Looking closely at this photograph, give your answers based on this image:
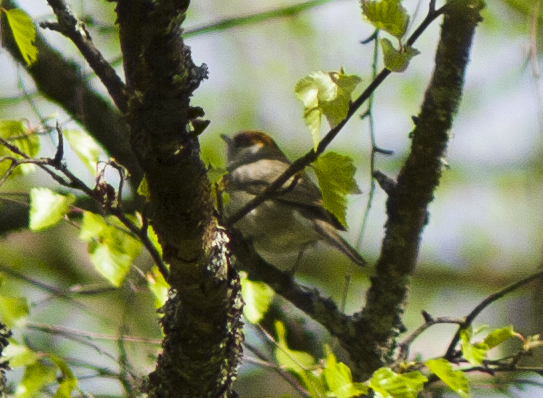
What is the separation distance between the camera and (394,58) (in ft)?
5.42

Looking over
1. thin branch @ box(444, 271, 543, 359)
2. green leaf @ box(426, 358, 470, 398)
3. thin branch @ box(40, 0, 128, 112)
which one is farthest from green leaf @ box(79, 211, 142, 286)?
thin branch @ box(444, 271, 543, 359)

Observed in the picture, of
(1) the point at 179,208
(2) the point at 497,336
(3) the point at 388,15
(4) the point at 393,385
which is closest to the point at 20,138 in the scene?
(1) the point at 179,208

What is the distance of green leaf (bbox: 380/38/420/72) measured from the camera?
1.65 m

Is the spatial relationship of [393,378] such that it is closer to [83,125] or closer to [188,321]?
[188,321]

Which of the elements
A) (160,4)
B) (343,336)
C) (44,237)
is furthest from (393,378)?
(44,237)

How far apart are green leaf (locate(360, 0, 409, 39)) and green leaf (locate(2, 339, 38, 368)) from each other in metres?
1.75

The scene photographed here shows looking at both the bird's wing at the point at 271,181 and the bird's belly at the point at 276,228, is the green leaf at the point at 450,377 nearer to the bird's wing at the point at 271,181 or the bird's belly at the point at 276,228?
the bird's wing at the point at 271,181

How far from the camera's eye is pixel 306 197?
173 inches

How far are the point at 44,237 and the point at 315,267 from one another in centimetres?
266

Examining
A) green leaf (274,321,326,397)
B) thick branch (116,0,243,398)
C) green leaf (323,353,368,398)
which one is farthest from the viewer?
green leaf (274,321,326,397)

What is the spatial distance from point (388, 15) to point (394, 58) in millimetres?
125

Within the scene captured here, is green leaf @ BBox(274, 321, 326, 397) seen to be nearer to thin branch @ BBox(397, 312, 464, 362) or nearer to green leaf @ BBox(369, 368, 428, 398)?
green leaf @ BBox(369, 368, 428, 398)

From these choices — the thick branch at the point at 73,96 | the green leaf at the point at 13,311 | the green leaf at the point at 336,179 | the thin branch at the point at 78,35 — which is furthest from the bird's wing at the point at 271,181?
the thin branch at the point at 78,35

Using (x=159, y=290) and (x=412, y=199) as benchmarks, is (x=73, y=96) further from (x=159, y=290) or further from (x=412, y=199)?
(x=412, y=199)
